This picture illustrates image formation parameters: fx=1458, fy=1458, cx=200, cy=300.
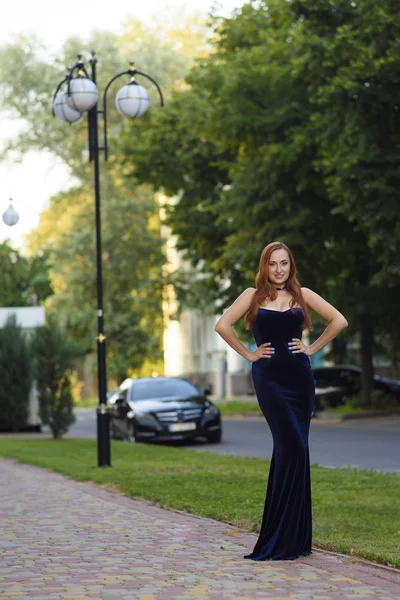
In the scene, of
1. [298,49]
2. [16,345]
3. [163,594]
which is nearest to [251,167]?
[298,49]

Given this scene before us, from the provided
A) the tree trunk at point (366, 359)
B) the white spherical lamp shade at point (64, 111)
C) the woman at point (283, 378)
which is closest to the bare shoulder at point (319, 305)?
the woman at point (283, 378)

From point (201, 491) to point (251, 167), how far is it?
19809mm

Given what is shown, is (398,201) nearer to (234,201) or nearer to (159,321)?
(234,201)

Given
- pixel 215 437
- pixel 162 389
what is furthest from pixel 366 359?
pixel 215 437

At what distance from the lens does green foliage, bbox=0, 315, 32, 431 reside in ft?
112

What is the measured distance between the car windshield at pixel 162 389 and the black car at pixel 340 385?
1147 centimetres

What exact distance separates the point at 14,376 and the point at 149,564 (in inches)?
1007

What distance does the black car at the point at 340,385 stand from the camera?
41.6 m

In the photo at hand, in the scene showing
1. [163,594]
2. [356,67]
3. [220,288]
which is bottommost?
[163,594]

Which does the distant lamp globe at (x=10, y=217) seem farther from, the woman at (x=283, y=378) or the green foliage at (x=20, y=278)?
the green foliage at (x=20, y=278)

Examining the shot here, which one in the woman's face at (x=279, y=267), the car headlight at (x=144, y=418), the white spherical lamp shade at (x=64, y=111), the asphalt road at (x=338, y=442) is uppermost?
the white spherical lamp shade at (x=64, y=111)

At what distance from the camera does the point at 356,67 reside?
27812mm

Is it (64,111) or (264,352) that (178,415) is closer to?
(64,111)

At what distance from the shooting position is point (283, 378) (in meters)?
9.23
